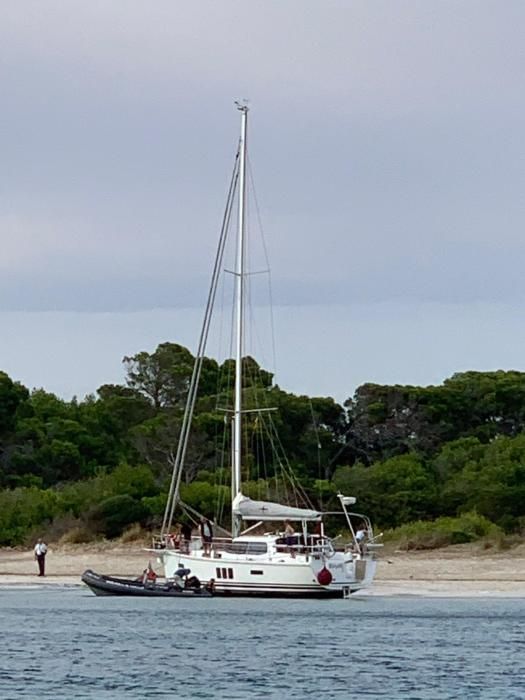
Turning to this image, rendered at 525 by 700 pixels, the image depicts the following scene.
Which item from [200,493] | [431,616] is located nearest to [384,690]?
[431,616]

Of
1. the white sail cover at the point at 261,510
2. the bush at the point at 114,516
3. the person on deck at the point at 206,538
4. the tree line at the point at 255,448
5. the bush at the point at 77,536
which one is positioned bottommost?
the person on deck at the point at 206,538

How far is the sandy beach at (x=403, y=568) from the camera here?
58625mm

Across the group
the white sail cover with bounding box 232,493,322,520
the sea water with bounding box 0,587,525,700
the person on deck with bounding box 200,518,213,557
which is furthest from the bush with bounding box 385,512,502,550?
the person on deck with bounding box 200,518,213,557

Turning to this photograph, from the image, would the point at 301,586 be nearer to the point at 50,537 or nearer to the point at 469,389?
the point at 50,537

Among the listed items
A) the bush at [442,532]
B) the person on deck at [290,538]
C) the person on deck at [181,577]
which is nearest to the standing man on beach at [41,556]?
the person on deck at [181,577]

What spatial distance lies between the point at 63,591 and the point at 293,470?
19459 millimetres

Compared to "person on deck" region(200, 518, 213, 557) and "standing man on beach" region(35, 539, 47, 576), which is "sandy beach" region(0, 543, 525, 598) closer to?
"standing man on beach" region(35, 539, 47, 576)

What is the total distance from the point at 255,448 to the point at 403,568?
1175cm

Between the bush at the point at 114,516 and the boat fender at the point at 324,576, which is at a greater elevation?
the bush at the point at 114,516

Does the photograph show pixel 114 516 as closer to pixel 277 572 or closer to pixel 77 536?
pixel 77 536

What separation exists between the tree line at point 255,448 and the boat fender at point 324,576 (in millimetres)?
9484

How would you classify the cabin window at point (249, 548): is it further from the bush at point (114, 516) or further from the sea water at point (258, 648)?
the bush at point (114, 516)

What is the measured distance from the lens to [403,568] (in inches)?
2453

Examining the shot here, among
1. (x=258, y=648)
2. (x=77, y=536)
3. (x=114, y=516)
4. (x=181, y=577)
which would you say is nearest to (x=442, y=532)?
(x=114, y=516)
